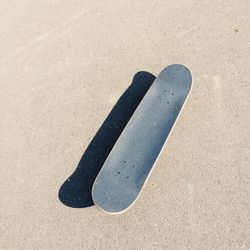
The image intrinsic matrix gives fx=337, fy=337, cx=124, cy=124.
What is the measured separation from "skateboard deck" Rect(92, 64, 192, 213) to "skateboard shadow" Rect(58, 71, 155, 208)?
0.54 ft

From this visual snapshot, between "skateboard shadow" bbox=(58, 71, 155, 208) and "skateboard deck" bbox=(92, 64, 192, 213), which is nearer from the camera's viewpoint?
"skateboard deck" bbox=(92, 64, 192, 213)

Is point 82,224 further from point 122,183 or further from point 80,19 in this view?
point 80,19

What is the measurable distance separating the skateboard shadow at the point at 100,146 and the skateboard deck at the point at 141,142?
165mm

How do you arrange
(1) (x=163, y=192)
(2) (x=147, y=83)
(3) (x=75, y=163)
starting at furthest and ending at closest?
(2) (x=147, y=83) → (3) (x=75, y=163) → (1) (x=163, y=192)

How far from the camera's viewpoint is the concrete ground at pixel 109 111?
3.52 m

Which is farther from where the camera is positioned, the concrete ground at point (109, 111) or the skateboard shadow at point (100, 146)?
the skateboard shadow at point (100, 146)

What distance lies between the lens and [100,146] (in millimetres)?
4020

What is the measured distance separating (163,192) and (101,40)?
7.93 feet

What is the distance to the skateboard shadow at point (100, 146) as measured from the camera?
3771mm

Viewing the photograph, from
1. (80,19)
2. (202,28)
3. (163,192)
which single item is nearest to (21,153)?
(163,192)

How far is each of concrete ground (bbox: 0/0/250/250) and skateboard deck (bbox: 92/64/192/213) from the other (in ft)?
0.53

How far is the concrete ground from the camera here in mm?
3520

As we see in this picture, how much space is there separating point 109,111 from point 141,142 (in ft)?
2.19

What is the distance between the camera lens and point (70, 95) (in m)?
4.46
